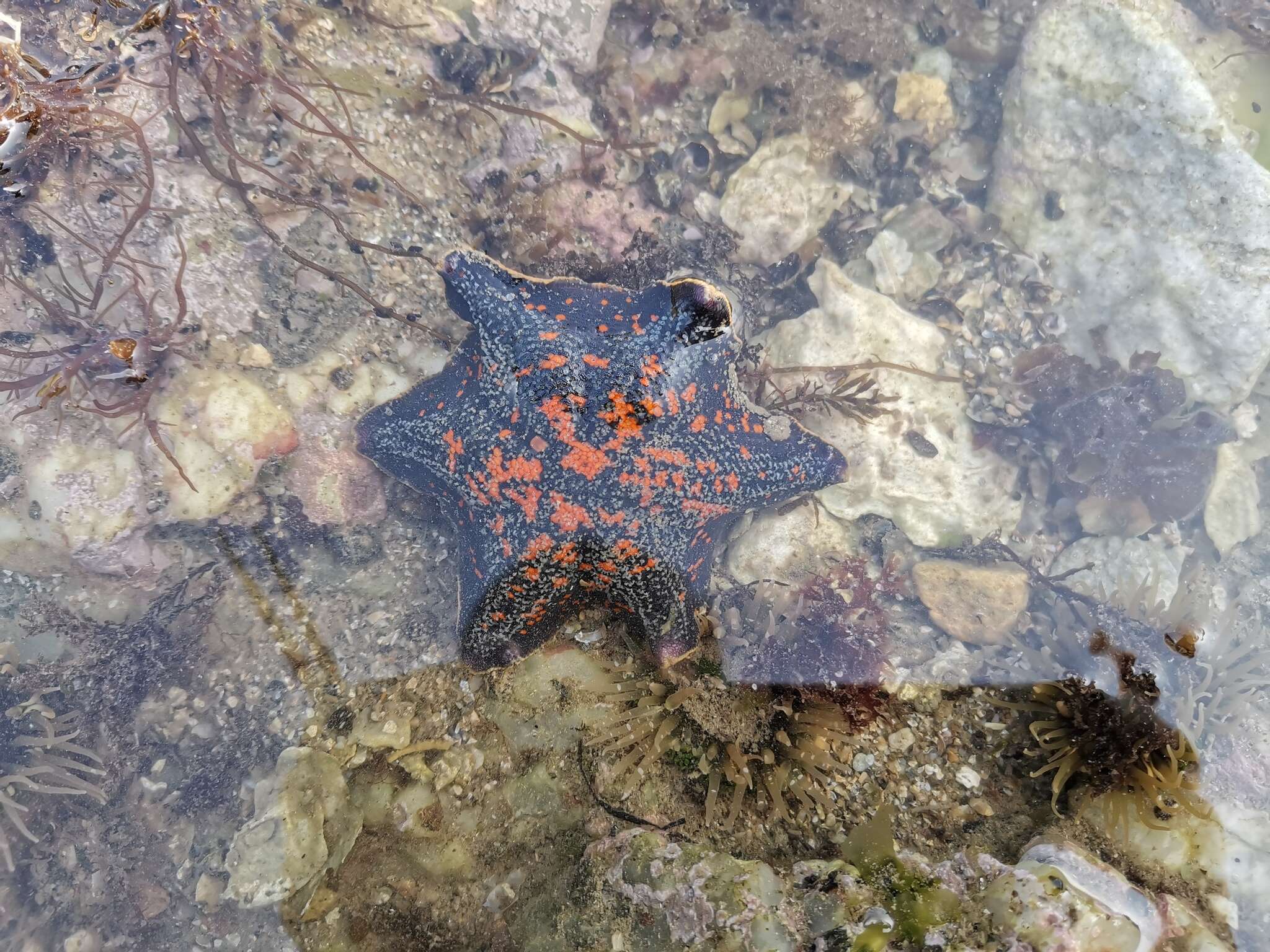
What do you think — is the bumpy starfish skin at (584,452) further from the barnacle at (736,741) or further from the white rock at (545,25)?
the white rock at (545,25)

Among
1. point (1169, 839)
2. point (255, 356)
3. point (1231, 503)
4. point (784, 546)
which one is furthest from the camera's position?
point (1231, 503)

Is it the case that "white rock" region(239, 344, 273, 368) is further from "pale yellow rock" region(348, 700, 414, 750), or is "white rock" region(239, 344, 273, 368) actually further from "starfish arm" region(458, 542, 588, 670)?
"pale yellow rock" region(348, 700, 414, 750)

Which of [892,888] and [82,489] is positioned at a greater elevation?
[892,888]

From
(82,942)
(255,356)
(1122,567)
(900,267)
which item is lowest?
(82,942)

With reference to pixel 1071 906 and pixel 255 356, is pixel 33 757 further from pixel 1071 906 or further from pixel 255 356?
pixel 1071 906

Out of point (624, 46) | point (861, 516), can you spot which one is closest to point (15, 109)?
point (624, 46)

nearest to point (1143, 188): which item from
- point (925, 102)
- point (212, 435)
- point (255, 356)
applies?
point (925, 102)

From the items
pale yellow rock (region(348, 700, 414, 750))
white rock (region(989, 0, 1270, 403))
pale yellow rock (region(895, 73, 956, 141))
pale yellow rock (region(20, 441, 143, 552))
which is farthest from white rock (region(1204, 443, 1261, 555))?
pale yellow rock (region(20, 441, 143, 552))

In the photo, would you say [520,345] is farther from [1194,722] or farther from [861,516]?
[1194,722]
